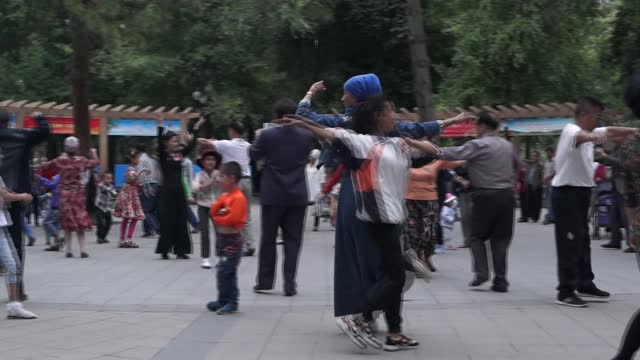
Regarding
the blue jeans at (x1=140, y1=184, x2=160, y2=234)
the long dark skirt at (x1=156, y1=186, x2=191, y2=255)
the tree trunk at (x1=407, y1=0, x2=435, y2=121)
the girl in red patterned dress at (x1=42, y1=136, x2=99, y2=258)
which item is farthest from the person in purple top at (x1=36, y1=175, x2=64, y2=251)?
the tree trunk at (x1=407, y1=0, x2=435, y2=121)

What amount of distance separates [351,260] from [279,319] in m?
1.36

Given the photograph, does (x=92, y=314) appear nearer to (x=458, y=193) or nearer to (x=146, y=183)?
(x=458, y=193)

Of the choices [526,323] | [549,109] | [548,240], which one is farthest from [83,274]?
[549,109]

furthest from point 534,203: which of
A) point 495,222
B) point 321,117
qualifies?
point 321,117

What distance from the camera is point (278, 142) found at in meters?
9.09

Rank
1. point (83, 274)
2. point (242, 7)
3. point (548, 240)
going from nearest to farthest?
point (83, 274) → point (548, 240) → point (242, 7)

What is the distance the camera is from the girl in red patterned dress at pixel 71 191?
42.1 feet

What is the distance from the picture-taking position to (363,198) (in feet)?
19.8

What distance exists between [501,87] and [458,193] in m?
17.9

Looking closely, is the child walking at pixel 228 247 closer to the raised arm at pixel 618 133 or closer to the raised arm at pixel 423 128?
the raised arm at pixel 423 128

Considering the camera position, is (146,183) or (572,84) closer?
(146,183)

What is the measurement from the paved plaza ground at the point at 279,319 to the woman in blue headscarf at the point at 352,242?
323mm

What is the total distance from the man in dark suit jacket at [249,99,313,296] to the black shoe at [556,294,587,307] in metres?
2.60

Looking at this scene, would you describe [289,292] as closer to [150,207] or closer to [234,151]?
[234,151]
